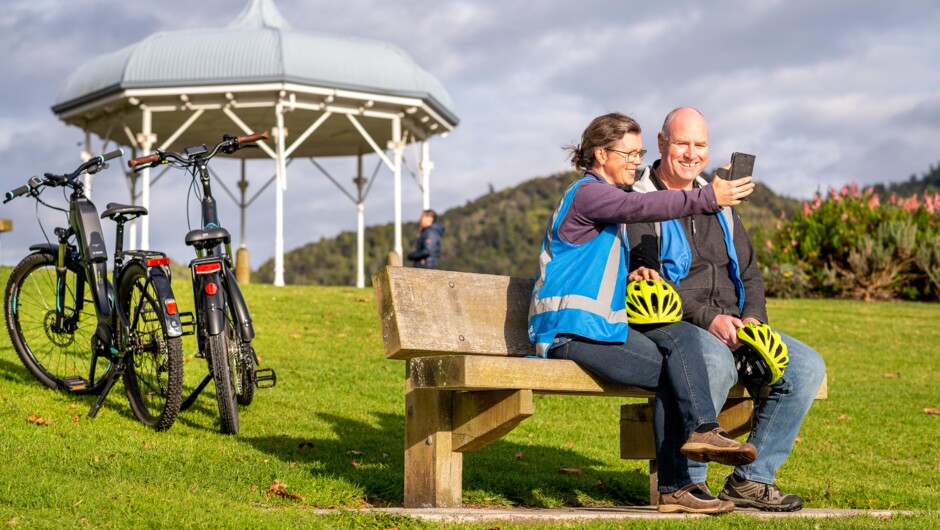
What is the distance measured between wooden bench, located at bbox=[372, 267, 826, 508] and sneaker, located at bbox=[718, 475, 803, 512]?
0.45 meters

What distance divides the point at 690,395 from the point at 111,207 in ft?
13.2

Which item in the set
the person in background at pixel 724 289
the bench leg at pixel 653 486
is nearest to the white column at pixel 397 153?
the bench leg at pixel 653 486

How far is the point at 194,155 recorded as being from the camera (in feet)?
23.2

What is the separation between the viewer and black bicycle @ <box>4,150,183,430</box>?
6414 mm

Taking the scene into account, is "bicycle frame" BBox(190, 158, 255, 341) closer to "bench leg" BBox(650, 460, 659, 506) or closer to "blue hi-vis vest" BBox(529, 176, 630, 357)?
"blue hi-vis vest" BBox(529, 176, 630, 357)

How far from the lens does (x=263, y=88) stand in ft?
65.0

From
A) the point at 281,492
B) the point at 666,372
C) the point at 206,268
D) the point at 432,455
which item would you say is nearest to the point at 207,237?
the point at 206,268

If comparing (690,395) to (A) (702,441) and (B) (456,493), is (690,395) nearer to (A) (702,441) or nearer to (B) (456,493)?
(A) (702,441)

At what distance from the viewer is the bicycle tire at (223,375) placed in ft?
20.6

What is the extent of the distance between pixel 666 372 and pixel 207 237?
3291mm

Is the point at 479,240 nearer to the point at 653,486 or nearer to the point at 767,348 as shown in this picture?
the point at 653,486

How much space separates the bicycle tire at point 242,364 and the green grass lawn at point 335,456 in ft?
0.65

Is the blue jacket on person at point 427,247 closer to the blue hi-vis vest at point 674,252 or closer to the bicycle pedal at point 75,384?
the bicycle pedal at point 75,384

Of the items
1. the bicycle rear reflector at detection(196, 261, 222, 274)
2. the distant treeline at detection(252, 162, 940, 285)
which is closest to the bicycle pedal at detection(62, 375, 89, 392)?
the bicycle rear reflector at detection(196, 261, 222, 274)
